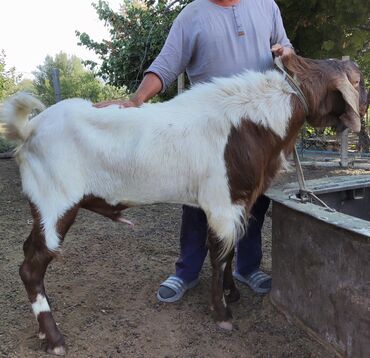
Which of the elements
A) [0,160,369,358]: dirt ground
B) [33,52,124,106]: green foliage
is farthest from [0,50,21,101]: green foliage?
[0,160,369,358]: dirt ground

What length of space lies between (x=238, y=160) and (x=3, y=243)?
273 cm

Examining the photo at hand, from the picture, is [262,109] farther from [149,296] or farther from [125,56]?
[125,56]

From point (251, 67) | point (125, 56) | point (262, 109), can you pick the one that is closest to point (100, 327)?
point (262, 109)

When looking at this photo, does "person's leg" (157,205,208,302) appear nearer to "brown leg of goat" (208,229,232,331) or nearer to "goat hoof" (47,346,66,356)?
"brown leg of goat" (208,229,232,331)

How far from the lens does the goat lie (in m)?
2.37

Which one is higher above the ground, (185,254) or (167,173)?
(167,173)

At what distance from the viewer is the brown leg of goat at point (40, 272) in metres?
2.41

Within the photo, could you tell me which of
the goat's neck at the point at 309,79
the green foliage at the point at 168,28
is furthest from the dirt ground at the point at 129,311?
the green foliage at the point at 168,28

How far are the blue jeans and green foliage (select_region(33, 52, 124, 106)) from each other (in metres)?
14.8

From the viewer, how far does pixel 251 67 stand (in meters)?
2.68

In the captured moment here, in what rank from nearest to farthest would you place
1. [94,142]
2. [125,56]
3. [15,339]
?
[94,142] → [15,339] → [125,56]

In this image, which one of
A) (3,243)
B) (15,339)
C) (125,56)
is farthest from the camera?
(125,56)

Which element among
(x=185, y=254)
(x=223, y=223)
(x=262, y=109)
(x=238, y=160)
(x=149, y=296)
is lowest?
(x=149, y=296)

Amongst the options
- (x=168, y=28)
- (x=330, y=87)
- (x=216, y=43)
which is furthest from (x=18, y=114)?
(x=168, y=28)
